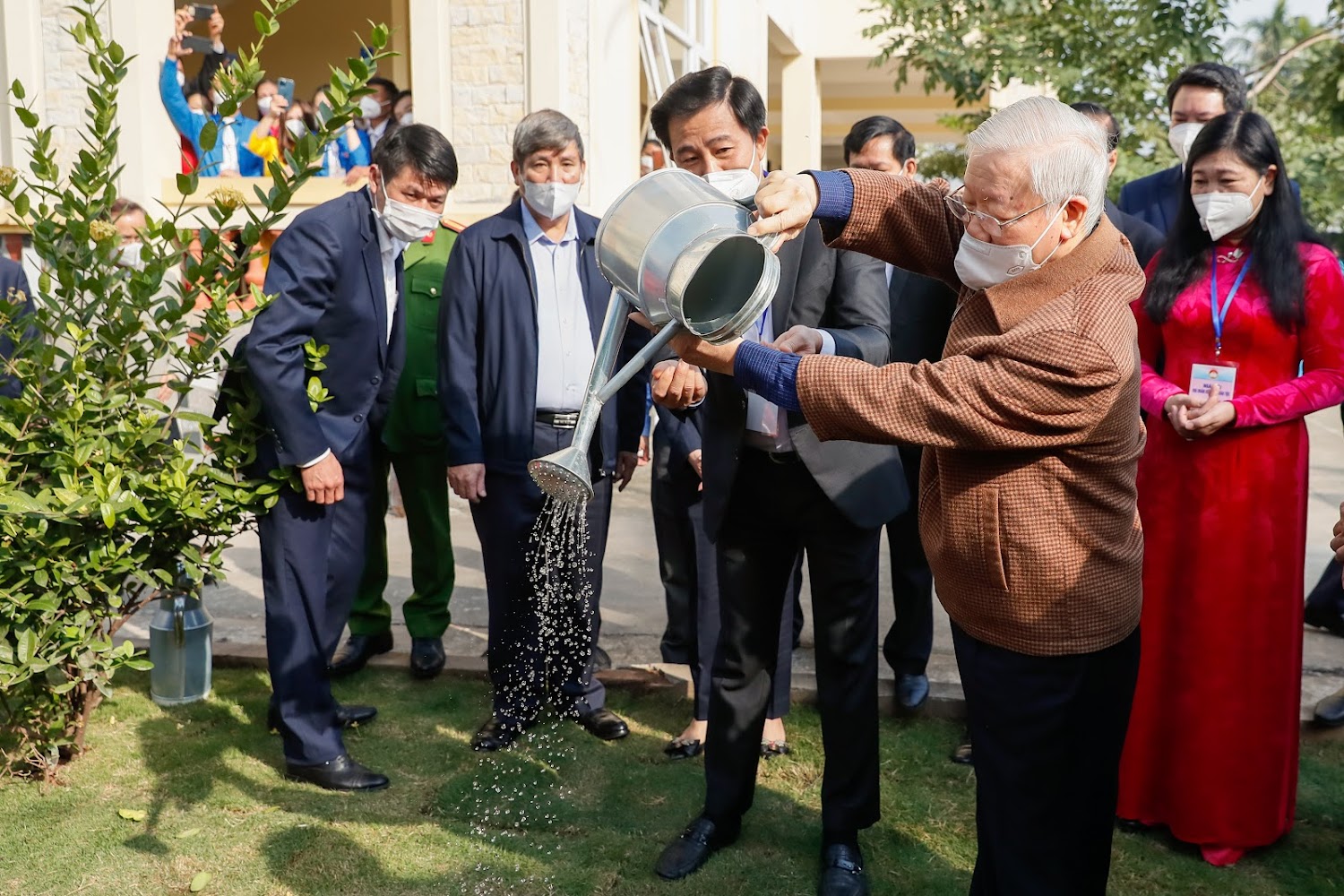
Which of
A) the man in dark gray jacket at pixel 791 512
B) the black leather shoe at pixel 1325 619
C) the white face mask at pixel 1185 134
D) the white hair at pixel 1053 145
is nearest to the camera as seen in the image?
the white hair at pixel 1053 145

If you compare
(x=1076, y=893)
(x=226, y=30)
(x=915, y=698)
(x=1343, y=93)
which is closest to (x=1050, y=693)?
(x=1076, y=893)

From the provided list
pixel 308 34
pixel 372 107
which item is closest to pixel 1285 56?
pixel 372 107

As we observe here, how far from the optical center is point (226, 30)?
1446 centimetres

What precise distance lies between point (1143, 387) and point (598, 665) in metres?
2.33

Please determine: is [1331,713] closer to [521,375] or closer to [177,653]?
[521,375]

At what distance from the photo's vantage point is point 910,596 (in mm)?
4473

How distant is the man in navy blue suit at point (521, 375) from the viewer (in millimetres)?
4055

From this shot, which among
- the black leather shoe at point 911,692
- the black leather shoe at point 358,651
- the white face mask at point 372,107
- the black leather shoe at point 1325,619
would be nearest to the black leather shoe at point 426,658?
the black leather shoe at point 358,651

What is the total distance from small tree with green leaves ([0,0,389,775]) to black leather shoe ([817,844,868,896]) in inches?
76.3

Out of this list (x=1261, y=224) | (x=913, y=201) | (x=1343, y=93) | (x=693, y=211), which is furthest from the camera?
(x=1343, y=93)

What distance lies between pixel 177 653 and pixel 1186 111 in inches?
166

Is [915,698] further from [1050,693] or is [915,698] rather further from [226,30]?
[226,30]

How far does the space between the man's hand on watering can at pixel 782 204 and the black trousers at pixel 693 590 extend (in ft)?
4.49

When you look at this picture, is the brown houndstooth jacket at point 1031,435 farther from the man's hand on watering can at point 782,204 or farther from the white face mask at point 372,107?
the white face mask at point 372,107
